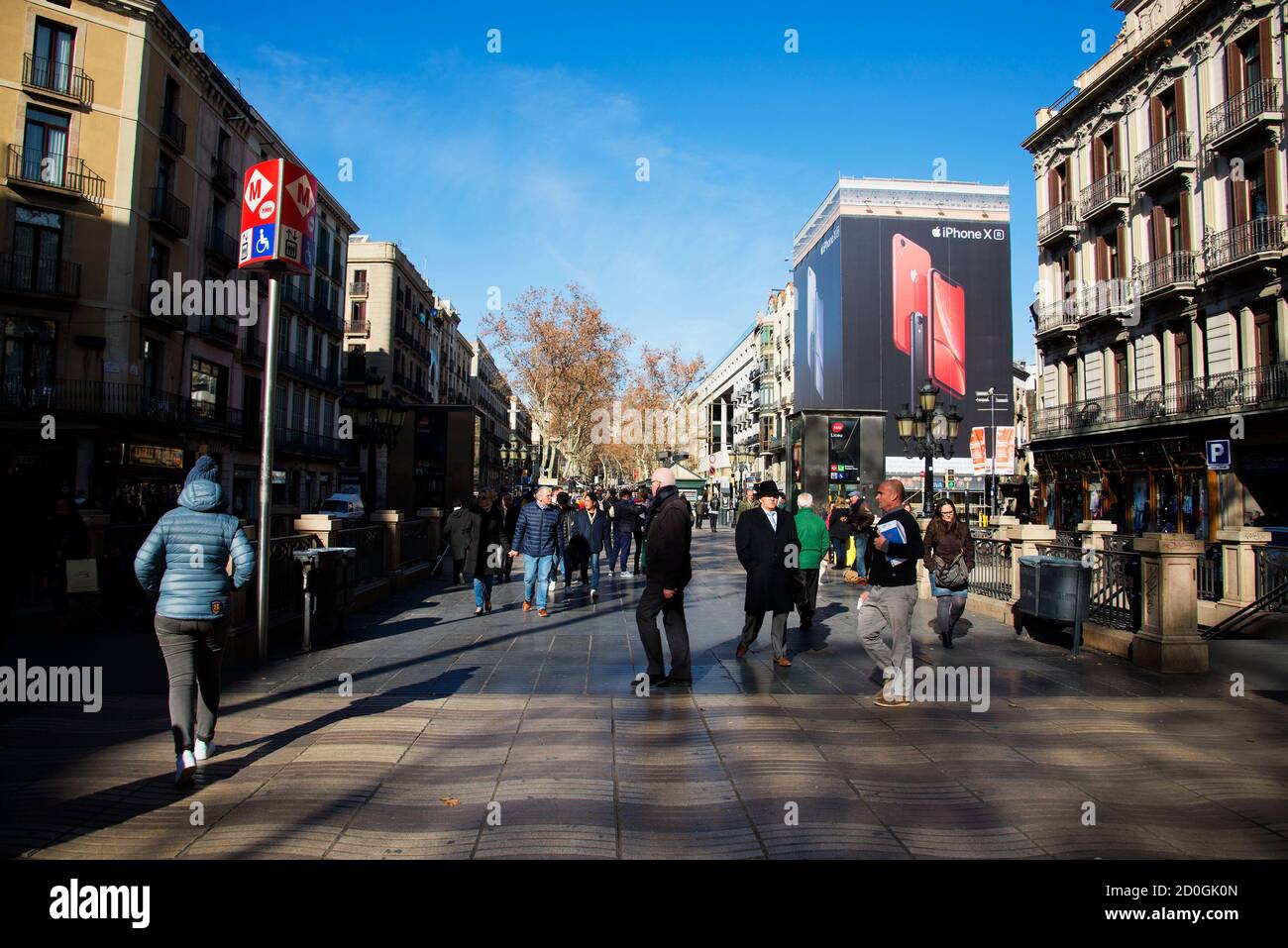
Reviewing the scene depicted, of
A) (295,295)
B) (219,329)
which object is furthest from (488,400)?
(219,329)

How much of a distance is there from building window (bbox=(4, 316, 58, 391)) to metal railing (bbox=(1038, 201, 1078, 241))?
114 ft

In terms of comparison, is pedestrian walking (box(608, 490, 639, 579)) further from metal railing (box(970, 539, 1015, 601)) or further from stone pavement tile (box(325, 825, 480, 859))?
stone pavement tile (box(325, 825, 480, 859))

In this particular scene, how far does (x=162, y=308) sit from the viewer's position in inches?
1062

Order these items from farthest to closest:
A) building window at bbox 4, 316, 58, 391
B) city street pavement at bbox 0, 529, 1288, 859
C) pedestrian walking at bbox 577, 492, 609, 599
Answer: building window at bbox 4, 316, 58, 391
pedestrian walking at bbox 577, 492, 609, 599
city street pavement at bbox 0, 529, 1288, 859

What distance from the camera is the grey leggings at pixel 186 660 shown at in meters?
4.32

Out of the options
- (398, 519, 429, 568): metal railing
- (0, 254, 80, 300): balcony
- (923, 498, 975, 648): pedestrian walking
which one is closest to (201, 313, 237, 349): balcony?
(0, 254, 80, 300): balcony

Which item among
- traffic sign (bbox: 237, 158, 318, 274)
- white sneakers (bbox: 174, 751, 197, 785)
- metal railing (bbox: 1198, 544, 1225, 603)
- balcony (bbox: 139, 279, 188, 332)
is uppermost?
balcony (bbox: 139, 279, 188, 332)

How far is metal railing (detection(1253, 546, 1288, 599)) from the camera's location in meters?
9.56

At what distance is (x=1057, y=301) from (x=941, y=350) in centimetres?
1411

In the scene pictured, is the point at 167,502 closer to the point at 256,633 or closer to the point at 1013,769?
the point at 256,633

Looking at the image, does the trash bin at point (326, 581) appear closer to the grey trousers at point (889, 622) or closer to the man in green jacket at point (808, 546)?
the man in green jacket at point (808, 546)

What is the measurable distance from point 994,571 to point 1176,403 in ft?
53.8

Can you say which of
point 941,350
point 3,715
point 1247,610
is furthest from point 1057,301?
point 3,715

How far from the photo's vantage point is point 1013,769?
15.6 feet
